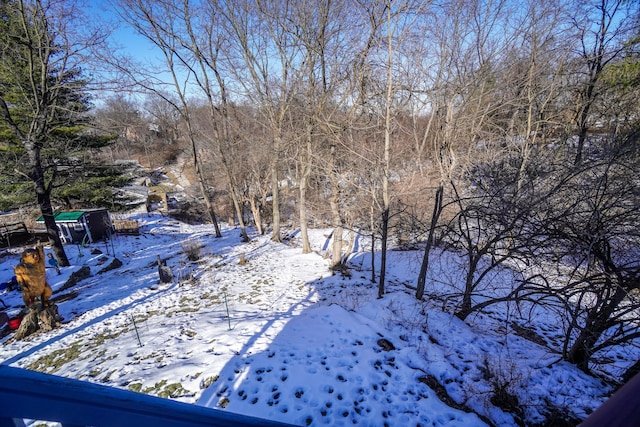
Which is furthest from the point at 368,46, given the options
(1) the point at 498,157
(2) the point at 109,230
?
(2) the point at 109,230

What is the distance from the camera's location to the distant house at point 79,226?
14547mm

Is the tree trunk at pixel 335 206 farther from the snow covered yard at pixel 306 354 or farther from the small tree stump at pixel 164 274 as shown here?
the small tree stump at pixel 164 274

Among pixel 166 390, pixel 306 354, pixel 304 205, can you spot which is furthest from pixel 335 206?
pixel 166 390

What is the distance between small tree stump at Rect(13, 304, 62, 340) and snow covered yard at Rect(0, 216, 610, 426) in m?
0.22

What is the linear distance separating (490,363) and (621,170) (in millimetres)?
3792

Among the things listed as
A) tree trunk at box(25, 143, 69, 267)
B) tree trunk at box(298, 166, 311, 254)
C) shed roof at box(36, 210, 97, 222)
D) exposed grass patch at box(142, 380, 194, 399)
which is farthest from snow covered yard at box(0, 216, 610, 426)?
shed roof at box(36, 210, 97, 222)

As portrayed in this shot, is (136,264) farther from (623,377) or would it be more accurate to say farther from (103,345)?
(623,377)

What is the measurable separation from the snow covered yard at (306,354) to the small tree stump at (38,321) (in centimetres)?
22

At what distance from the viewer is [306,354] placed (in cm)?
455

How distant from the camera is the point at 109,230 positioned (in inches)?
635

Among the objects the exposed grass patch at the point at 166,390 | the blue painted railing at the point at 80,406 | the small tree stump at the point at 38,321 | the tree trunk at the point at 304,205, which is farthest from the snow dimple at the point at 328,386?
the tree trunk at the point at 304,205

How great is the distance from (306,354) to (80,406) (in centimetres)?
433

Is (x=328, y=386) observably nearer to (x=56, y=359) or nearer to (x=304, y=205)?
(x=56, y=359)

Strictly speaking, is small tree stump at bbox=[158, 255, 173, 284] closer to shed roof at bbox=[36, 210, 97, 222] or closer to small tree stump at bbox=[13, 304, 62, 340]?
small tree stump at bbox=[13, 304, 62, 340]
